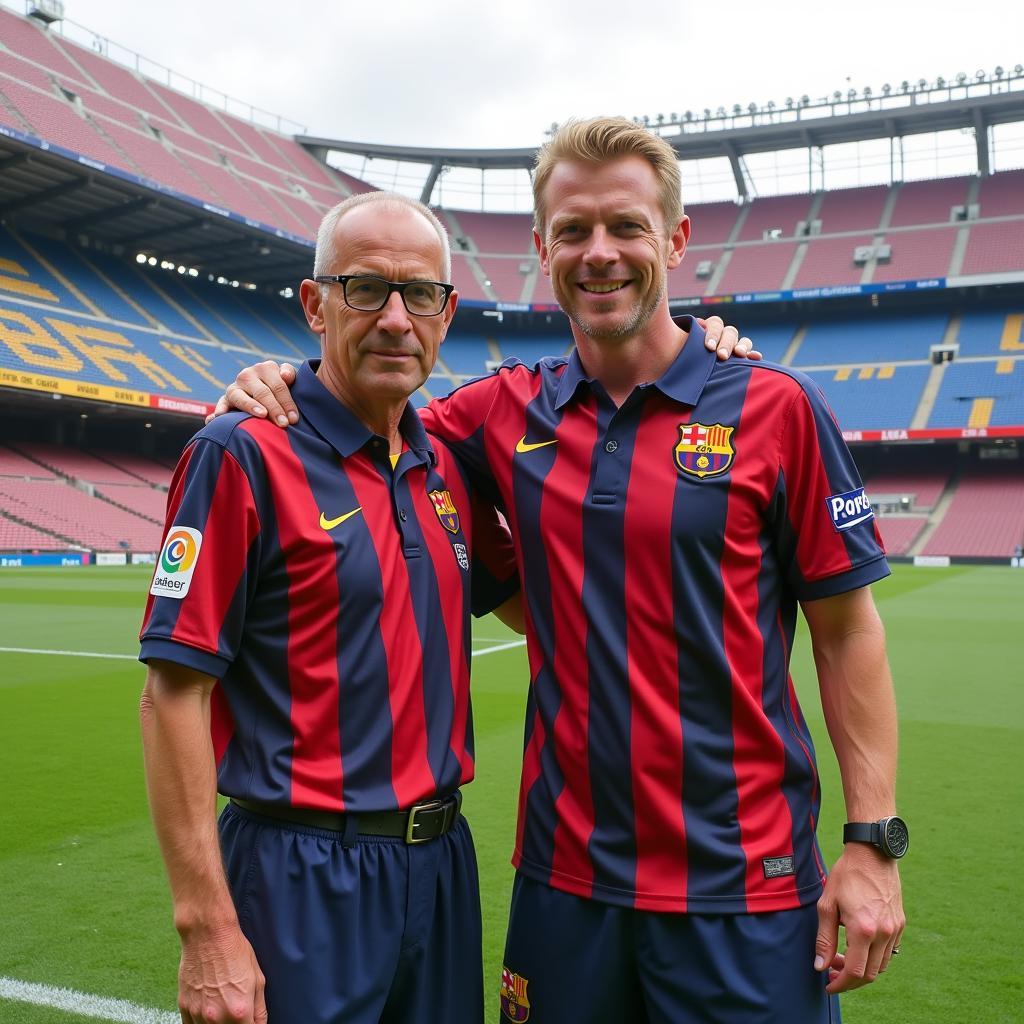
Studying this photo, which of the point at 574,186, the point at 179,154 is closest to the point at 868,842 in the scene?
the point at 574,186

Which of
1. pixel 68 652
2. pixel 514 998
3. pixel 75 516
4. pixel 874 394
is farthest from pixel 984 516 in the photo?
pixel 514 998

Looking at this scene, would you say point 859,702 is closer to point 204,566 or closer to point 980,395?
point 204,566

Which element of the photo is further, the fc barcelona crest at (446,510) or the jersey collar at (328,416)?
the fc barcelona crest at (446,510)

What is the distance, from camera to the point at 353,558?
2066mm

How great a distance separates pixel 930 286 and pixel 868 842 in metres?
43.2

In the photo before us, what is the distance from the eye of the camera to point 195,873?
1845 mm

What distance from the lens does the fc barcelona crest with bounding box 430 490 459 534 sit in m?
2.33

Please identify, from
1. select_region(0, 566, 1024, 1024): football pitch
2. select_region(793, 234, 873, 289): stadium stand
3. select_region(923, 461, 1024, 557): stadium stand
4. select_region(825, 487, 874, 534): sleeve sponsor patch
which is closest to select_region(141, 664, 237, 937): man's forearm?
select_region(825, 487, 874, 534): sleeve sponsor patch

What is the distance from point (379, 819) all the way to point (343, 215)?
1.33 meters

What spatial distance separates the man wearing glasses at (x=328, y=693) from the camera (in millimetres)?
1884

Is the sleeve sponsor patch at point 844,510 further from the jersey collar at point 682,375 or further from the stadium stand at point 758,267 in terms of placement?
the stadium stand at point 758,267

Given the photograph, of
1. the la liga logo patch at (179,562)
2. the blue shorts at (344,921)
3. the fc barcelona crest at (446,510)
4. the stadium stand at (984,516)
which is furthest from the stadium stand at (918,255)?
the la liga logo patch at (179,562)

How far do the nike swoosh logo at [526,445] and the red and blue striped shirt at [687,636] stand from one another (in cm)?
11

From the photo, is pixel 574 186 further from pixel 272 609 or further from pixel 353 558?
pixel 272 609
